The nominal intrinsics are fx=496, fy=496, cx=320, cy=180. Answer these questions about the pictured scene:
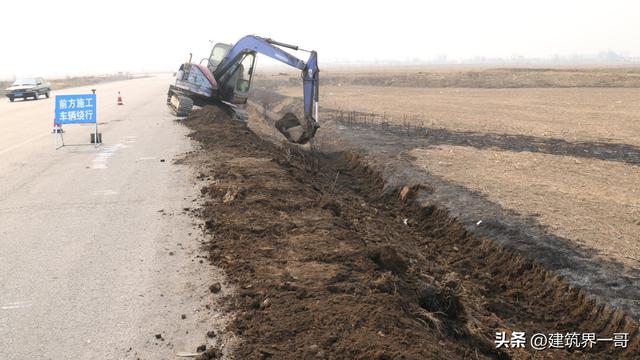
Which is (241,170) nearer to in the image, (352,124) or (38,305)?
(38,305)

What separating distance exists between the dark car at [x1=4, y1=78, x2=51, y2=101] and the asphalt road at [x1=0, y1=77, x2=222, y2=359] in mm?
27170

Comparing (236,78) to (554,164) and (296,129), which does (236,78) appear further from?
(554,164)

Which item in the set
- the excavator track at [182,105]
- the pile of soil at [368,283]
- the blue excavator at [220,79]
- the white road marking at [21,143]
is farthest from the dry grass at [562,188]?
the white road marking at [21,143]

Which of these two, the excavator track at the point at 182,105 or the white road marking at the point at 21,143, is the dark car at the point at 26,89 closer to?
the excavator track at the point at 182,105

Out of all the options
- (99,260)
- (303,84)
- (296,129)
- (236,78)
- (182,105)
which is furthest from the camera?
(182,105)

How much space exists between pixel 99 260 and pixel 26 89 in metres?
35.2

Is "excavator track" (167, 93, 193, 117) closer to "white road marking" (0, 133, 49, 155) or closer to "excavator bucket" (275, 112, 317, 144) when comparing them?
"white road marking" (0, 133, 49, 155)

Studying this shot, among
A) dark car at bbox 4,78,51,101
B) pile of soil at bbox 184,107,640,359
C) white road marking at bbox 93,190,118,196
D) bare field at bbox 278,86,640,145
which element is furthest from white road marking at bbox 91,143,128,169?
dark car at bbox 4,78,51,101

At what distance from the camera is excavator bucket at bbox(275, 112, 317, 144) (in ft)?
48.0

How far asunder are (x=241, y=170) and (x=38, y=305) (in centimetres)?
554

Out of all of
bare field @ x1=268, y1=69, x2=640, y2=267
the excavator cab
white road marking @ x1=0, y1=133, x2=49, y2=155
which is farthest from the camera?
the excavator cab

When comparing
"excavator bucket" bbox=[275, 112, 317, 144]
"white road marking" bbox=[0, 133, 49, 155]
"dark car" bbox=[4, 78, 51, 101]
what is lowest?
"white road marking" bbox=[0, 133, 49, 155]

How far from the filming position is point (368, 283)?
529cm

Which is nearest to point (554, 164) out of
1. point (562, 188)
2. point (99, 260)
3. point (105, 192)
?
point (562, 188)
